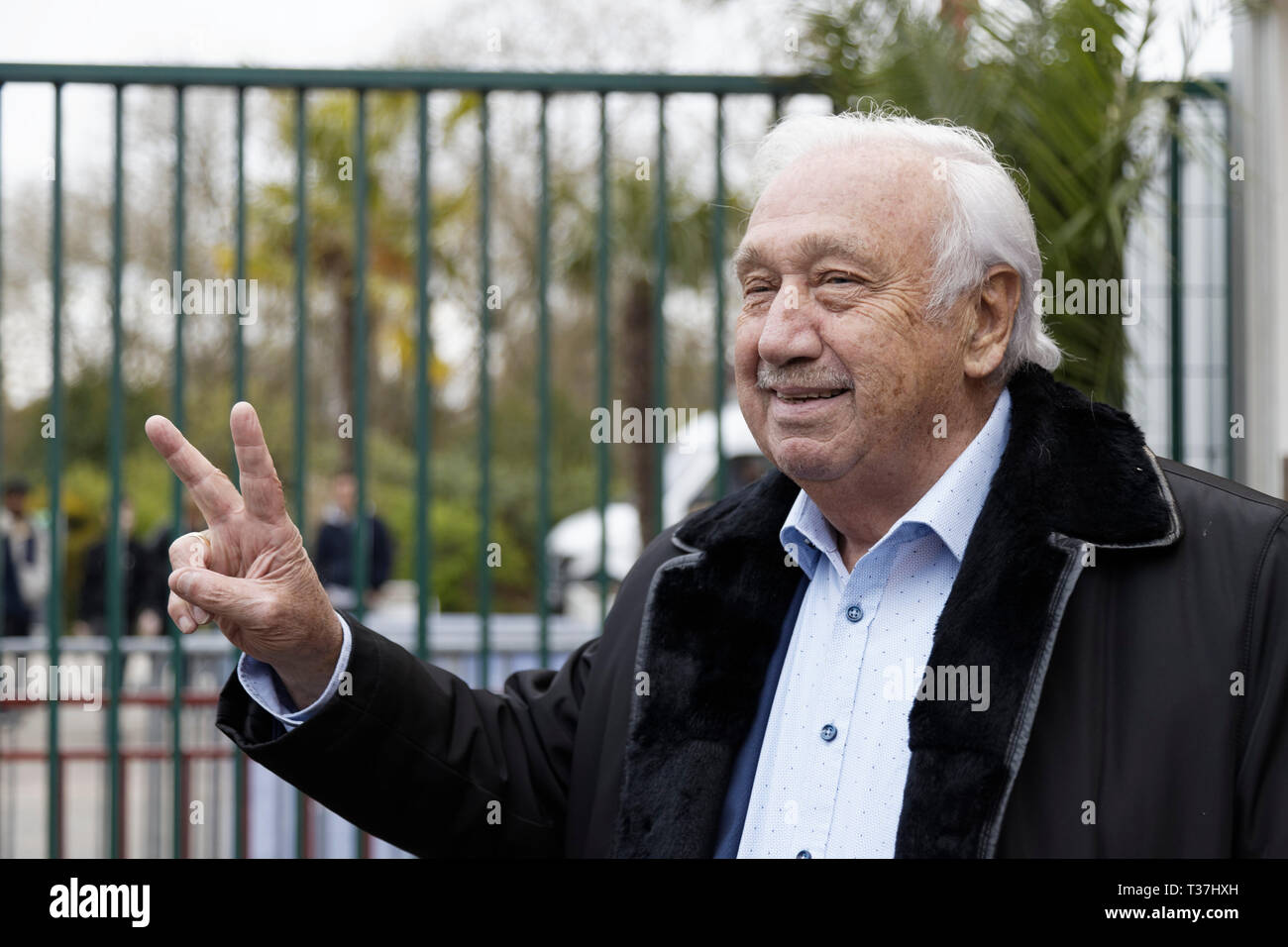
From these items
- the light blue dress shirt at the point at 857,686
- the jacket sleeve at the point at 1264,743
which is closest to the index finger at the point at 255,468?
the light blue dress shirt at the point at 857,686

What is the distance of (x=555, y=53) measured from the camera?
17000 millimetres

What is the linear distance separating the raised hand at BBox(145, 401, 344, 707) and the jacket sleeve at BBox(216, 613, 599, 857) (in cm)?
10

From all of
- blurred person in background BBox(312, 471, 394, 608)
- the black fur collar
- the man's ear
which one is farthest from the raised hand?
blurred person in background BBox(312, 471, 394, 608)

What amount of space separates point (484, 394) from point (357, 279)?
466 mm

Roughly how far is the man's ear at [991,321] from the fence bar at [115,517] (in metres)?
2.26

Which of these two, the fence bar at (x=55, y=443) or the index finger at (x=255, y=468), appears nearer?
the index finger at (x=255, y=468)

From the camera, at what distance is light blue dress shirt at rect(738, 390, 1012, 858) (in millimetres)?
1875

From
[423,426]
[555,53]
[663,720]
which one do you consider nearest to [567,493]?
[555,53]

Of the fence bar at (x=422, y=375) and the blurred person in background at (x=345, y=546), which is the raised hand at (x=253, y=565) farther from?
the blurred person in background at (x=345, y=546)

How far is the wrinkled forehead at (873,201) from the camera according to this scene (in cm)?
201

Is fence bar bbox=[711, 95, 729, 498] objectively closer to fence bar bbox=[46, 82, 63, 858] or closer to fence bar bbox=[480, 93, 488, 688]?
fence bar bbox=[480, 93, 488, 688]

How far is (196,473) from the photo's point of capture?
190 centimetres
